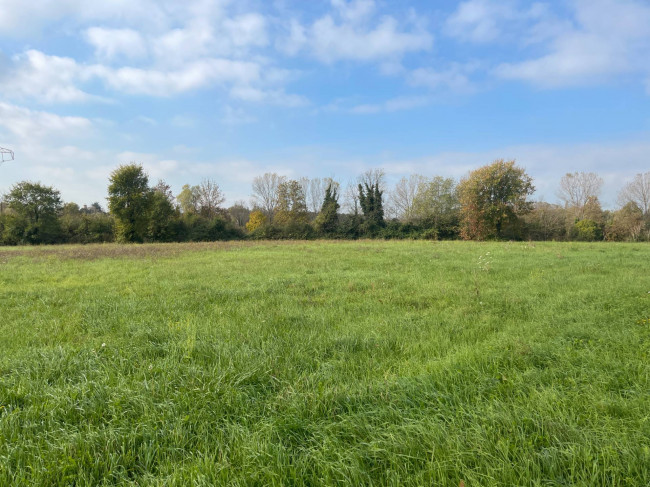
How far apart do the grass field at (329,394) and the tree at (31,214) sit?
36.2 m

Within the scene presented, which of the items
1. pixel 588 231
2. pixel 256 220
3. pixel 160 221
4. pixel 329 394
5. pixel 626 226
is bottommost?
pixel 329 394

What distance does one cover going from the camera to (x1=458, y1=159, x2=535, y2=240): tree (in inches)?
1217

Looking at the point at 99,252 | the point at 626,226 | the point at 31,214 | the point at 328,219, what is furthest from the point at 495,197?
the point at 31,214

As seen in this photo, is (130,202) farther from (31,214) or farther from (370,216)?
(370,216)

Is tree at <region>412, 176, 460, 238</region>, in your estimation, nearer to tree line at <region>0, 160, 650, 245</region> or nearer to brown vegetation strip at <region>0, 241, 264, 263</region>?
tree line at <region>0, 160, 650, 245</region>

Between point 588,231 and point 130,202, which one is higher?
point 130,202

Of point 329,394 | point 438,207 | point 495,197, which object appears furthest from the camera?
point 438,207

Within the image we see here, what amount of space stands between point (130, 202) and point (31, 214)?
10.0m

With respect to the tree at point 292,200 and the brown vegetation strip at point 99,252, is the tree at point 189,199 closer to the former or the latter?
the tree at point 292,200

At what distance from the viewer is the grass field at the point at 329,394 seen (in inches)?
77.7

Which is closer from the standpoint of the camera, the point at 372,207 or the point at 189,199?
the point at 372,207

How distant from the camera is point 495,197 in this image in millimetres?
31719

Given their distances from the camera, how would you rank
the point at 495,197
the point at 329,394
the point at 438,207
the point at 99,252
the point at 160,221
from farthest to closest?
the point at 438,207, the point at 160,221, the point at 495,197, the point at 99,252, the point at 329,394

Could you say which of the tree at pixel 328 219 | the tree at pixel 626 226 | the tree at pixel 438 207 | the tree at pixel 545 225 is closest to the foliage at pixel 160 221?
the tree at pixel 328 219
